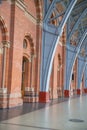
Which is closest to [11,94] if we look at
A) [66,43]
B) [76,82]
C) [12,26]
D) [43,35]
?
[12,26]

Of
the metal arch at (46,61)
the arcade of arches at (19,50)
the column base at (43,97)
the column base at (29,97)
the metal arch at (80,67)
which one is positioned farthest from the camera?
the metal arch at (80,67)

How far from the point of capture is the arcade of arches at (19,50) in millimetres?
15289

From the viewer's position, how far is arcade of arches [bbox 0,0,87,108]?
15289 millimetres

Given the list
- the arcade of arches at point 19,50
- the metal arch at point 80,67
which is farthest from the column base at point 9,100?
the metal arch at point 80,67

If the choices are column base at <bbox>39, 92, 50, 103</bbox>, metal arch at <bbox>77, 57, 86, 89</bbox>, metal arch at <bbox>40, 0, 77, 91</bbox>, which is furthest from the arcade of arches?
metal arch at <bbox>77, 57, 86, 89</bbox>

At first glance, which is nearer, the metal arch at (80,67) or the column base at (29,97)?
the column base at (29,97)

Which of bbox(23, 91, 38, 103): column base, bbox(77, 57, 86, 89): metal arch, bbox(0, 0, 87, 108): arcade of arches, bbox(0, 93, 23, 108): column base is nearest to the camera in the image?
bbox(0, 93, 23, 108): column base

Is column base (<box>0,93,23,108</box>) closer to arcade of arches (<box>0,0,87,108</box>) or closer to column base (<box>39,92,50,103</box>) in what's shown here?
arcade of arches (<box>0,0,87,108</box>)

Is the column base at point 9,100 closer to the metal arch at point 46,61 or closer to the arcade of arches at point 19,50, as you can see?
the arcade of arches at point 19,50

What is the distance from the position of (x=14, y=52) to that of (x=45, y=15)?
6649 millimetres

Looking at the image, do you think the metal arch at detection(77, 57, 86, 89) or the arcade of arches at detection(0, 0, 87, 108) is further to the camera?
the metal arch at detection(77, 57, 86, 89)

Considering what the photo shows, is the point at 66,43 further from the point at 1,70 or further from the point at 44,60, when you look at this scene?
the point at 1,70

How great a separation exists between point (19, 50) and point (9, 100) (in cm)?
343

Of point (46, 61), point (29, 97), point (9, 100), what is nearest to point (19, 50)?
point (9, 100)
